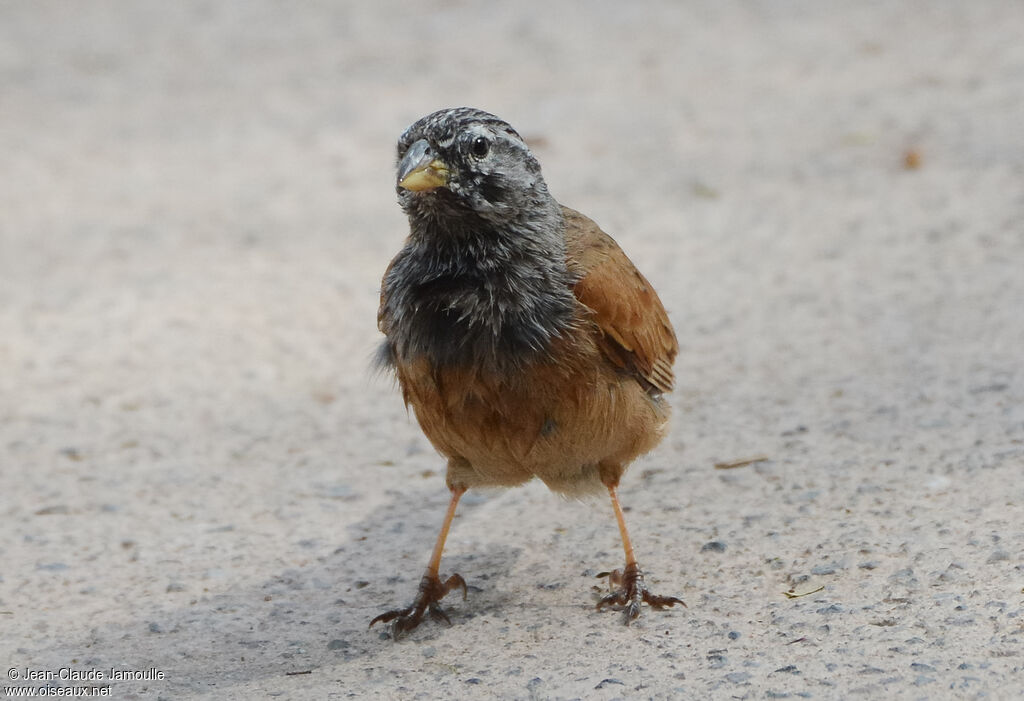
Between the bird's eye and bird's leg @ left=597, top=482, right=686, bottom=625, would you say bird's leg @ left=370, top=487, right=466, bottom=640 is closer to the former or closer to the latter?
bird's leg @ left=597, top=482, right=686, bottom=625

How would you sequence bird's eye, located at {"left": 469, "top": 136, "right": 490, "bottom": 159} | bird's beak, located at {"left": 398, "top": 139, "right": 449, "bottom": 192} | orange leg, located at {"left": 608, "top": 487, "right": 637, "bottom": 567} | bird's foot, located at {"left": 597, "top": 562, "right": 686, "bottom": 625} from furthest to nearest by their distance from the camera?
orange leg, located at {"left": 608, "top": 487, "right": 637, "bottom": 567} → bird's foot, located at {"left": 597, "top": 562, "right": 686, "bottom": 625} → bird's eye, located at {"left": 469, "top": 136, "right": 490, "bottom": 159} → bird's beak, located at {"left": 398, "top": 139, "right": 449, "bottom": 192}

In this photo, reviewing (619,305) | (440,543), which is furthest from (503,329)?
(440,543)

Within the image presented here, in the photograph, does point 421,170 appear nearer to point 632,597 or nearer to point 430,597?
point 430,597

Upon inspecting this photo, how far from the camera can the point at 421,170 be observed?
431 cm

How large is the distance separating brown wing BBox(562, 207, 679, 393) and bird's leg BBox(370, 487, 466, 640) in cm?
86

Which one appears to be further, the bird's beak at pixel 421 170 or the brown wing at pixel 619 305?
the brown wing at pixel 619 305

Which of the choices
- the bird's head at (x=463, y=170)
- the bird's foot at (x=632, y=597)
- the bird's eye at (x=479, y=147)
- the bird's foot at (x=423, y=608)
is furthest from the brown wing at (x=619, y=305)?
the bird's foot at (x=423, y=608)

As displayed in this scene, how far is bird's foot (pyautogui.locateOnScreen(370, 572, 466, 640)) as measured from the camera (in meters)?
4.69

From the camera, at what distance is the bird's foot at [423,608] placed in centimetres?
469

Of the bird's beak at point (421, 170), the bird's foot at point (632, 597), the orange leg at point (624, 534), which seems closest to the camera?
the bird's beak at point (421, 170)

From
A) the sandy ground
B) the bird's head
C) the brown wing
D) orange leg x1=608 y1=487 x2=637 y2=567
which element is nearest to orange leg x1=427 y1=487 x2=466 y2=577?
the sandy ground

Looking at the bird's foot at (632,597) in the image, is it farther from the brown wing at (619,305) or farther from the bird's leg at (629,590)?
the brown wing at (619,305)

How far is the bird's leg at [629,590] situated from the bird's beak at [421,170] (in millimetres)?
1397

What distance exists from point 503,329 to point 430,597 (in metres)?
1.13
